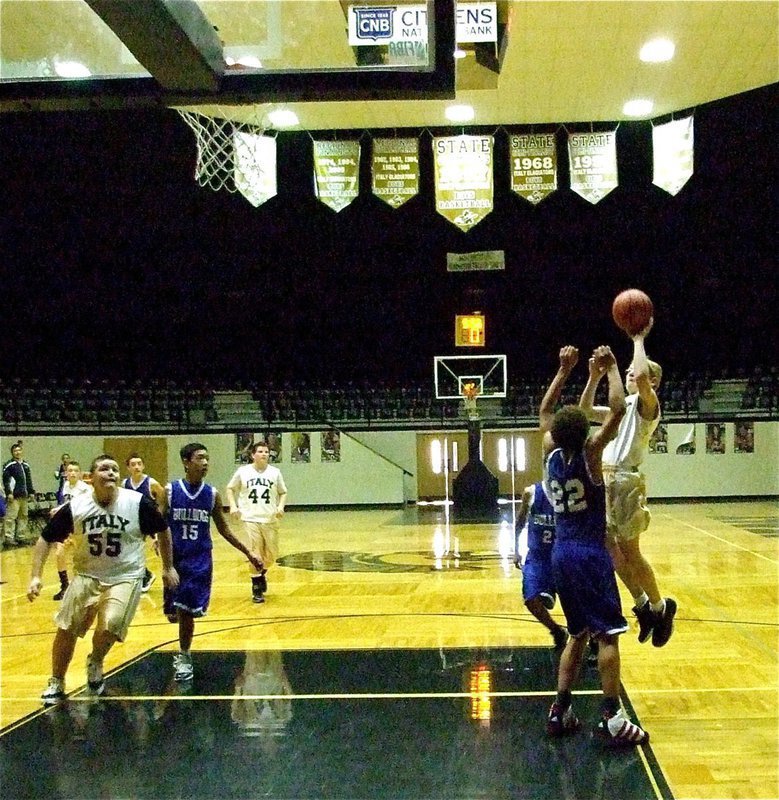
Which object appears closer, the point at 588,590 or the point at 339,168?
the point at 588,590

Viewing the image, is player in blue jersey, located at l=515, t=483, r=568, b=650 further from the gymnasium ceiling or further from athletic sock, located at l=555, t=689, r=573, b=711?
the gymnasium ceiling

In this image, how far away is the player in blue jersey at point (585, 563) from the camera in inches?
175

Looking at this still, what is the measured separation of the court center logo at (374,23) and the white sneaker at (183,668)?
423cm

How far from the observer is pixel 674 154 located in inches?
638

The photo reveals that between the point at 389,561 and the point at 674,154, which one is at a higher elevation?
the point at 674,154

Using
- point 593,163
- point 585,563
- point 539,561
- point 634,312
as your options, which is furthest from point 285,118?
point 585,563

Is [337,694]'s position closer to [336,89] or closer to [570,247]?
[336,89]

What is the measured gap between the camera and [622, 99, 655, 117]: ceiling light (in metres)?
16.8

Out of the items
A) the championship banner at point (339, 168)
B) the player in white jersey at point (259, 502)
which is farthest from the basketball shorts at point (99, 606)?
the championship banner at point (339, 168)

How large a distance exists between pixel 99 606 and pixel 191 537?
95cm

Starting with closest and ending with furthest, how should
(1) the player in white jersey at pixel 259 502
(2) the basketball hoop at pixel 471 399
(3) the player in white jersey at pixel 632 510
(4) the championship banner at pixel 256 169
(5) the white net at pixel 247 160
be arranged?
(3) the player in white jersey at pixel 632 510 < (1) the player in white jersey at pixel 259 502 < (5) the white net at pixel 247 160 < (4) the championship banner at pixel 256 169 < (2) the basketball hoop at pixel 471 399

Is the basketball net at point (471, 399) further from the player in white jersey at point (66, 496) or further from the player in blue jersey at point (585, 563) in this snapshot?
the player in blue jersey at point (585, 563)

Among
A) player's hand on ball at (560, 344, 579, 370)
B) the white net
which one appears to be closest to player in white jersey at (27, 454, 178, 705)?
player's hand on ball at (560, 344, 579, 370)

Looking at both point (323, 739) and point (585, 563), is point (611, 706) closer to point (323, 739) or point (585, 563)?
point (585, 563)
